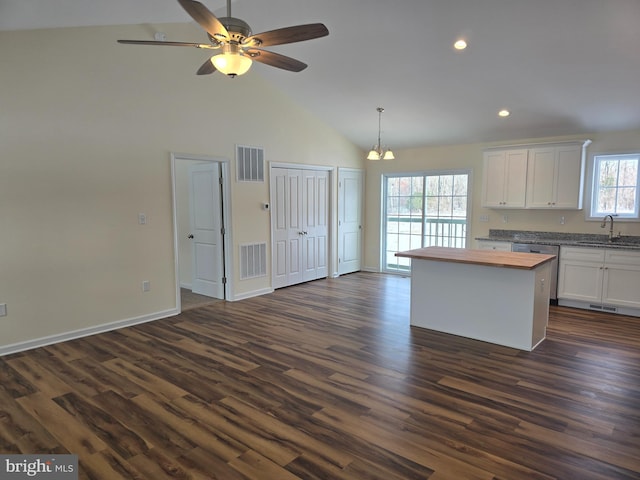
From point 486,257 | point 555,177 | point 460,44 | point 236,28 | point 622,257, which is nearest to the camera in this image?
point 236,28

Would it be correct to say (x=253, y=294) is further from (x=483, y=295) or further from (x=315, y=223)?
(x=483, y=295)

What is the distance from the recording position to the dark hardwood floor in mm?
2354

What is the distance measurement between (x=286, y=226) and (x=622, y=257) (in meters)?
4.71

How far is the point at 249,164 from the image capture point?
6051mm

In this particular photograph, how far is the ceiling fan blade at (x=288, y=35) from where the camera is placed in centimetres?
247

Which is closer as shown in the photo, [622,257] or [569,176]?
[622,257]

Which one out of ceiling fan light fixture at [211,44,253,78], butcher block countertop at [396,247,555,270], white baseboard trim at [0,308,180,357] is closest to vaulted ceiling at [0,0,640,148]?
ceiling fan light fixture at [211,44,253,78]

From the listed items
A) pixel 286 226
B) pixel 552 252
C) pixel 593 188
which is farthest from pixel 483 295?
pixel 286 226

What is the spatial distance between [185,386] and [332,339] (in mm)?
1629

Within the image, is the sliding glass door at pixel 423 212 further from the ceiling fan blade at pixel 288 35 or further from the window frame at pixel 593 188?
the ceiling fan blade at pixel 288 35

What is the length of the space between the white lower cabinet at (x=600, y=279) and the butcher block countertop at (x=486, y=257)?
1.41 metres

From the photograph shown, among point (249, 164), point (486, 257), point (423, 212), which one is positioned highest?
point (249, 164)

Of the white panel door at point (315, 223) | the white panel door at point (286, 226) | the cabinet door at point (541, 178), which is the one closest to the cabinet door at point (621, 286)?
the cabinet door at point (541, 178)

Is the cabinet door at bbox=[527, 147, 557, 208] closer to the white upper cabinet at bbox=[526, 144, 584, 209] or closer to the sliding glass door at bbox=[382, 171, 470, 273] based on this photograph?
the white upper cabinet at bbox=[526, 144, 584, 209]
